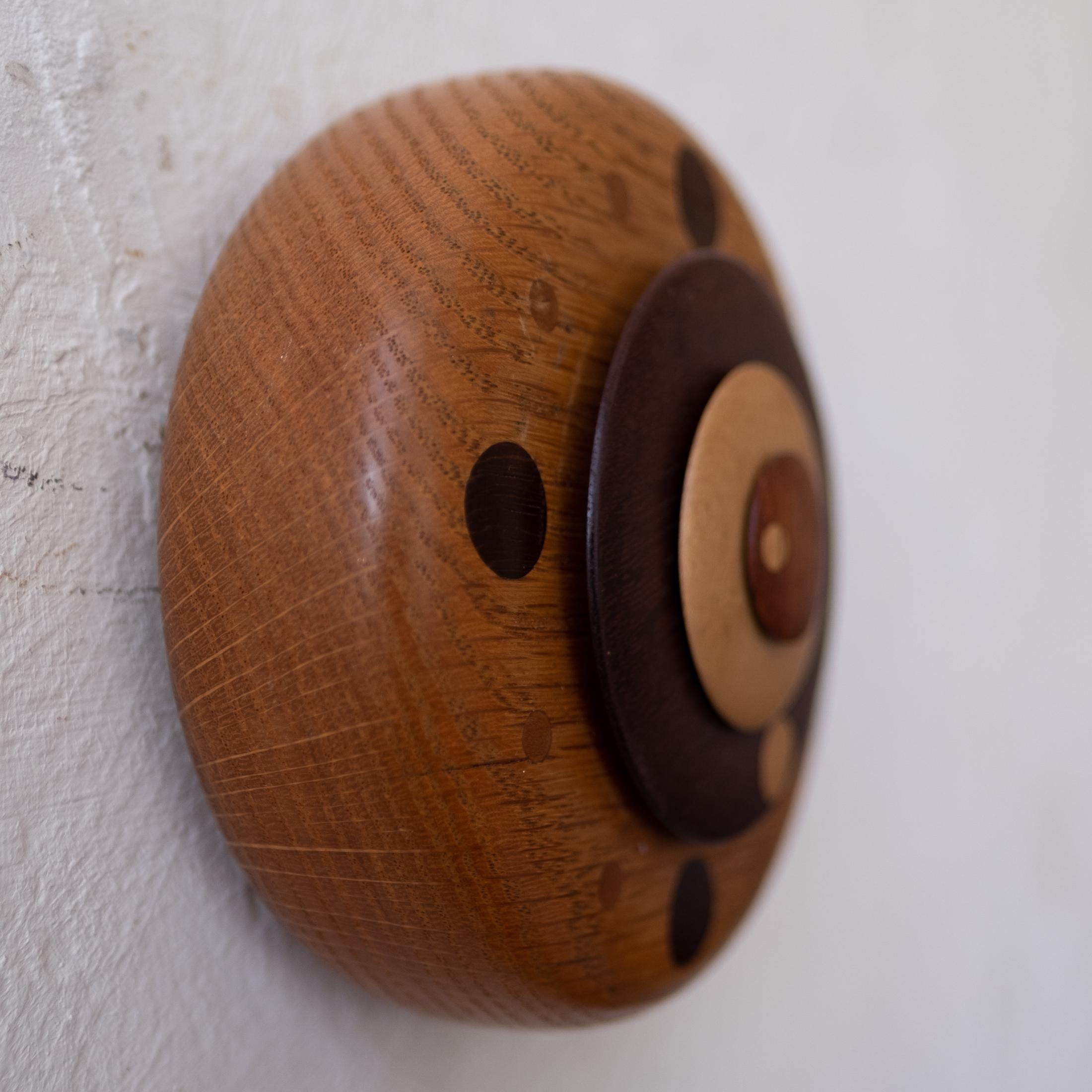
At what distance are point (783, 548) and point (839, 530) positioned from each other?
277 mm

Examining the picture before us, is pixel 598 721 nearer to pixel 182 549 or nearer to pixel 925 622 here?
pixel 182 549

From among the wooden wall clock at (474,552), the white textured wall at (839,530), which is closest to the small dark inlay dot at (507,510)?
the wooden wall clock at (474,552)

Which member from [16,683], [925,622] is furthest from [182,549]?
[925,622]

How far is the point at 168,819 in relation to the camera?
0.28 metres

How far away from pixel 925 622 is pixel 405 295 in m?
0.52

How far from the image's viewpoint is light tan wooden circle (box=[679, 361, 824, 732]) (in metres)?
0.28

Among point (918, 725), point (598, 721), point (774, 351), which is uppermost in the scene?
point (774, 351)

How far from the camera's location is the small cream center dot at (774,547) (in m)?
0.31

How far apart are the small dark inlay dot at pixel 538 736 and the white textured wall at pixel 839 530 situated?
0.35ft

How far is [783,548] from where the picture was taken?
322 millimetres

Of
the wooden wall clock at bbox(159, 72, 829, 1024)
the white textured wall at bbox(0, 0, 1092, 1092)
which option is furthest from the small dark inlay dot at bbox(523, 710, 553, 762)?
the white textured wall at bbox(0, 0, 1092, 1092)

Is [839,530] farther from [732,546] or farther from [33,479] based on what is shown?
[33,479]

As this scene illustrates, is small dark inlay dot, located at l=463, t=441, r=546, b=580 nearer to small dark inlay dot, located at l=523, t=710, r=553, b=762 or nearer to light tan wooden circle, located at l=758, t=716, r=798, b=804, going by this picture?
small dark inlay dot, located at l=523, t=710, r=553, b=762

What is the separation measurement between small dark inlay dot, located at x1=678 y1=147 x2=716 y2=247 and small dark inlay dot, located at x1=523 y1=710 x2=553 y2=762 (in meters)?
0.17
